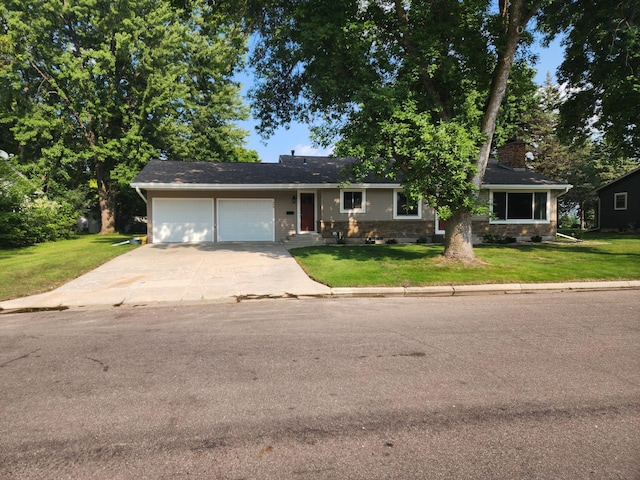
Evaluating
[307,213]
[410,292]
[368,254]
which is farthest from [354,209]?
[410,292]

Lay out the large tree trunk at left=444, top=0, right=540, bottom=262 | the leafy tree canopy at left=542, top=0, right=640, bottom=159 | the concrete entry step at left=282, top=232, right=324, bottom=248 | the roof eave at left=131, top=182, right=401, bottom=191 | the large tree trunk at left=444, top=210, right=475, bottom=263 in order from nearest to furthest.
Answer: the large tree trunk at left=444, top=0, right=540, bottom=262, the large tree trunk at left=444, top=210, right=475, bottom=263, the leafy tree canopy at left=542, top=0, right=640, bottom=159, the roof eave at left=131, top=182, right=401, bottom=191, the concrete entry step at left=282, top=232, right=324, bottom=248

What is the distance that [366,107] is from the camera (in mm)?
10188

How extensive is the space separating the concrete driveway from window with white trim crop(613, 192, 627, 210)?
27.9m

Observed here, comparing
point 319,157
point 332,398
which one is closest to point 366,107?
point 332,398

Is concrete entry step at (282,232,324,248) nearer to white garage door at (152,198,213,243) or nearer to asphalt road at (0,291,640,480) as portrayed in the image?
white garage door at (152,198,213,243)

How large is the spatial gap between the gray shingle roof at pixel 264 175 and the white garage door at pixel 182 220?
3.73ft

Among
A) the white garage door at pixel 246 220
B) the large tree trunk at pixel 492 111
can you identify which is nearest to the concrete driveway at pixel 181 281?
the large tree trunk at pixel 492 111

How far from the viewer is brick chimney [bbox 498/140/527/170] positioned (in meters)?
22.8

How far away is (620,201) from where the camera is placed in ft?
94.9

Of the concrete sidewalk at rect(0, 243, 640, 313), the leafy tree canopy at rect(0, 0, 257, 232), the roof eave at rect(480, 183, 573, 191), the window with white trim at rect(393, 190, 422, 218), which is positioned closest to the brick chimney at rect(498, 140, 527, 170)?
the roof eave at rect(480, 183, 573, 191)

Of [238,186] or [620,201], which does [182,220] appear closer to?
[238,186]

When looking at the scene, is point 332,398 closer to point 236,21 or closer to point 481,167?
point 481,167

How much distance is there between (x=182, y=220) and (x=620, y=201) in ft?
102

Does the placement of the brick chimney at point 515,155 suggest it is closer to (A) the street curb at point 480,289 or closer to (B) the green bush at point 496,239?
(B) the green bush at point 496,239
